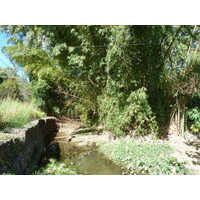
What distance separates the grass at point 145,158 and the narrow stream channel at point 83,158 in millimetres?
164

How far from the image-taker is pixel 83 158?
290 centimetres

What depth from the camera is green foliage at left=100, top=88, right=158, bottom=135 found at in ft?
10.1

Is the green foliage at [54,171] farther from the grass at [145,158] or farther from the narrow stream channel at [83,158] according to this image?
the grass at [145,158]

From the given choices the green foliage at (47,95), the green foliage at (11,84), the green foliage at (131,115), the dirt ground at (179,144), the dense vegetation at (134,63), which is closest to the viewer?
the dirt ground at (179,144)

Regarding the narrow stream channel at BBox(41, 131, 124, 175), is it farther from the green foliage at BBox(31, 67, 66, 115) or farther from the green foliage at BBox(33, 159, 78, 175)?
the green foliage at BBox(31, 67, 66, 115)

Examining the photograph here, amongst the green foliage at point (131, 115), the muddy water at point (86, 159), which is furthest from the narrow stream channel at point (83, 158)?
the green foliage at point (131, 115)

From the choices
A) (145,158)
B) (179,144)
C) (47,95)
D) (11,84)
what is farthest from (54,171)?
(11,84)

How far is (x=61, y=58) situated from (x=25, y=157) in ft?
9.32

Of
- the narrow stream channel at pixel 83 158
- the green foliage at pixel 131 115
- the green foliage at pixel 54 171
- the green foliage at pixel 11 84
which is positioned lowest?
the narrow stream channel at pixel 83 158

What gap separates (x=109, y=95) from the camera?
3.69m

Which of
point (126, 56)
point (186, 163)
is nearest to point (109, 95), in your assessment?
point (126, 56)

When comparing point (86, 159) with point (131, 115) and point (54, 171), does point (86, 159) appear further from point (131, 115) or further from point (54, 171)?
point (131, 115)

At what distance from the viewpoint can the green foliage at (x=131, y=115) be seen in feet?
10.1
